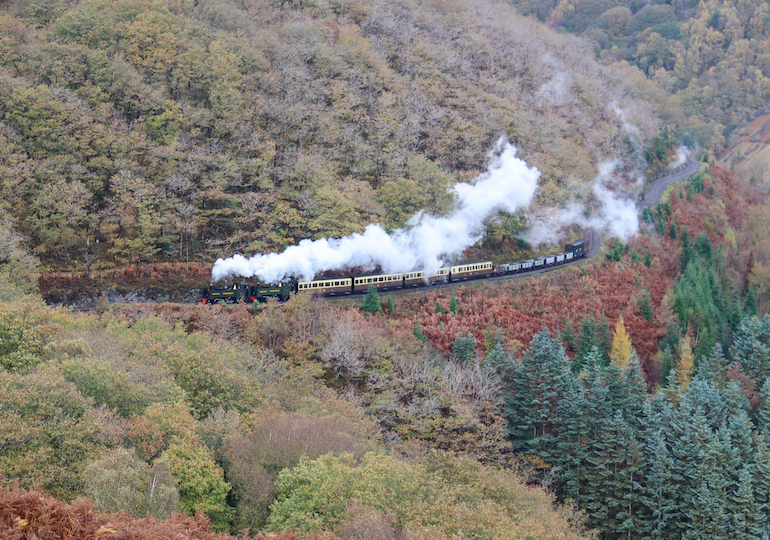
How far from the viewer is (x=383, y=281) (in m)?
52.6

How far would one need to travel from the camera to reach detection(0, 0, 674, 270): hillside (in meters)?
49.5

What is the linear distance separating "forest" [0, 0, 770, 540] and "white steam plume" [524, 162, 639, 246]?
1.24 m

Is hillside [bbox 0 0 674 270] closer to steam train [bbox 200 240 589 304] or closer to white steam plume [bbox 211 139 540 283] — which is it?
white steam plume [bbox 211 139 540 283]

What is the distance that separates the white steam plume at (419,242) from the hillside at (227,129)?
1.51 meters

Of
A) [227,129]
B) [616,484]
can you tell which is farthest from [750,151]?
[616,484]

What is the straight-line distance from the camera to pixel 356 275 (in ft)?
175

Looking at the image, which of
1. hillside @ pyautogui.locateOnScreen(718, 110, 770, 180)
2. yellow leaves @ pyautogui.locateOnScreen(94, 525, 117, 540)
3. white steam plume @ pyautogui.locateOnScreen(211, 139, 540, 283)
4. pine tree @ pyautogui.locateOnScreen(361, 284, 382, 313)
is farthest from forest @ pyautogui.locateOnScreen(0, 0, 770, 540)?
hillside @ pyautogui.locateOnScreen(718, 110, 770, 180)

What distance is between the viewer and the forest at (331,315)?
24969mm

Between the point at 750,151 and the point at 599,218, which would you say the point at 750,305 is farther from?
the point at 750,151

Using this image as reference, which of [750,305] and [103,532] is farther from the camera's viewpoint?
[750,305]

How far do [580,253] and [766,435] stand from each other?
2515 cm

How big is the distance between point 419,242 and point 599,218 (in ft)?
97.2

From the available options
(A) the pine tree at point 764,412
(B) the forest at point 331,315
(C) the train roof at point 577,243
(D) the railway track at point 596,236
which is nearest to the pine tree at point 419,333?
(B) the forest at point 331,315

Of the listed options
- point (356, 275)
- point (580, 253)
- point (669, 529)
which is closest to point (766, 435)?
point (669, 529)
